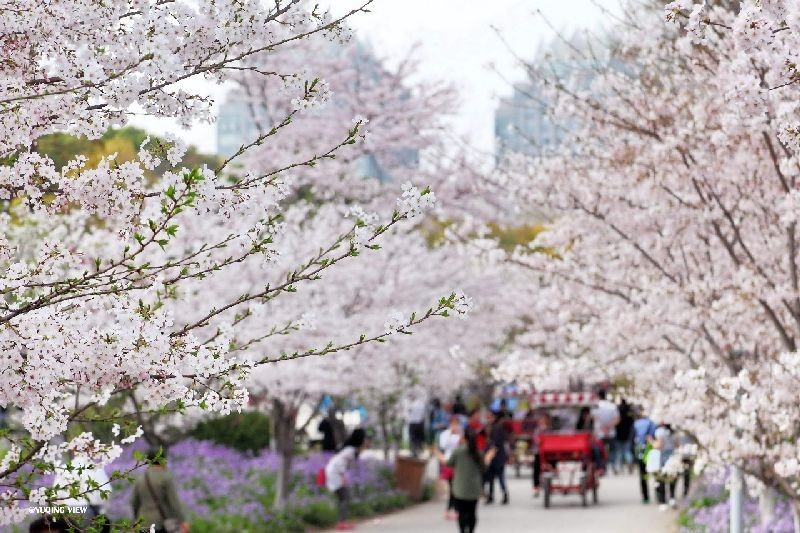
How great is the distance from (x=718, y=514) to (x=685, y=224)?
497 centimetres

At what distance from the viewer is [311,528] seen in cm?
1902

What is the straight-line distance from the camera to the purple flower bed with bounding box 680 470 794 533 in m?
14.3

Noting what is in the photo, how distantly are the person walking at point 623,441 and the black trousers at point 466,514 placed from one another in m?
14.8

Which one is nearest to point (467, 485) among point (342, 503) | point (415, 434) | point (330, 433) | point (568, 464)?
point (342, 503)

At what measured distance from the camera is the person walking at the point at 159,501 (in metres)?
11.5

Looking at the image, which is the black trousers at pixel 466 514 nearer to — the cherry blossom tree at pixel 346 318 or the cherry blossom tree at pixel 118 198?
the cherry blossom tree at pixel 346 318

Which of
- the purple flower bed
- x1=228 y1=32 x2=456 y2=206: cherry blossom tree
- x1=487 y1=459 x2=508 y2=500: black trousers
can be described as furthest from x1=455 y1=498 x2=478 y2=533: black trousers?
x1=228 y1=32 x2=456 y2=206: cherry blossom tree

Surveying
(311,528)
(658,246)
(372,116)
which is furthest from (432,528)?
(372,116)

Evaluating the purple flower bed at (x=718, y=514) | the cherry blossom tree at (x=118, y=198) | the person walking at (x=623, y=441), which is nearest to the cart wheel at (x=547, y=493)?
the purple flower bed at (x=718, y=514)

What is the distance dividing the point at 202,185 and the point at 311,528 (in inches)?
592

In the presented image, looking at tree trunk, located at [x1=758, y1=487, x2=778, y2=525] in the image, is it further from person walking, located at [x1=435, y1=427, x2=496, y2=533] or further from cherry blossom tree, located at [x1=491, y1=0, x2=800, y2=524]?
person walking, located at [x1=435, y1=427, x2=496, y2=533]

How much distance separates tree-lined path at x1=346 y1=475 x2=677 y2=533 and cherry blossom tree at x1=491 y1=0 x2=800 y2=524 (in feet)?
10.3

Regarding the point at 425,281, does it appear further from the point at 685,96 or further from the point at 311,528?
Answer: the point at 685,96

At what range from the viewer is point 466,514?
16.0 metres
